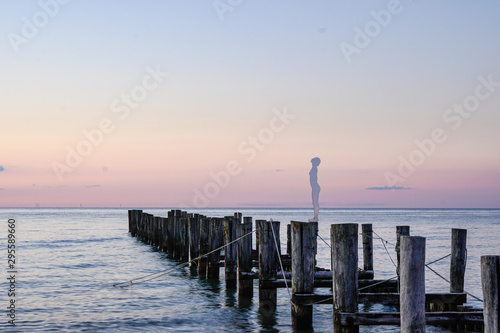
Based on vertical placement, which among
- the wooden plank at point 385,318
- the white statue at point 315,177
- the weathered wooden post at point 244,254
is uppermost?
the white statue at point 315,177

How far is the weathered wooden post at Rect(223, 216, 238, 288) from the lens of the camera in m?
15.3

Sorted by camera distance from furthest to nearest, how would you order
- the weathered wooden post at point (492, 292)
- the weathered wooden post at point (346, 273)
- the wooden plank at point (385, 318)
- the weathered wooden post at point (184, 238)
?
the weathered wooden post at point (184, 238) → the weathered wooden post at point (346, 273) → the wooden plank at point (385, 318) → the weathered wooden post at point (492, 292)

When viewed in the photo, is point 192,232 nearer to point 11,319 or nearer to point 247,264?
point 247,264

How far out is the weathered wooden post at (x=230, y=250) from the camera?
15344 millimetres

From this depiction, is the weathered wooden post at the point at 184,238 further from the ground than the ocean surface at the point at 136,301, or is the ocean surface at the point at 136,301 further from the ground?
the weathered wooden post at the point at 184,238

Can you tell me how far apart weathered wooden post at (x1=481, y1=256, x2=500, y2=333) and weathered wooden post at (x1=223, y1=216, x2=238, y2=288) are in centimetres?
932

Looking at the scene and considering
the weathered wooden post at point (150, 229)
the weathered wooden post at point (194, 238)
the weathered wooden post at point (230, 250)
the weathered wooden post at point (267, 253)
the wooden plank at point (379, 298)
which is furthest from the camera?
the weathered wooden post at point (150, 229)

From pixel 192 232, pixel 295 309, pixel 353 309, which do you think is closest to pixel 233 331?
pixel 295 309

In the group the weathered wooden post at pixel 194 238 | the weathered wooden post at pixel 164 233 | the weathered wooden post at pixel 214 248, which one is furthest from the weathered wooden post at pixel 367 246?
the weathered wooden post at pixel 164 233

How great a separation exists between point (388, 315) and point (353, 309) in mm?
515

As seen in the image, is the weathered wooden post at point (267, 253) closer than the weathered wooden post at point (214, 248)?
Yes

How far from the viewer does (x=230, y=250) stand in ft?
50.8

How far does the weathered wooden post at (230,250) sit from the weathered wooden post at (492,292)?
9.32 metres

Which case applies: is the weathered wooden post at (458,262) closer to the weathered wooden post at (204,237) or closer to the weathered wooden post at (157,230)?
the weathered wooden post at (204,237)
